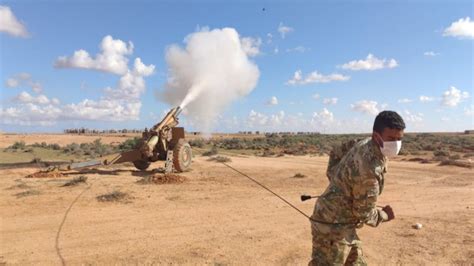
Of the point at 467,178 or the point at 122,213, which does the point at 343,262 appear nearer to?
the point at 122,213

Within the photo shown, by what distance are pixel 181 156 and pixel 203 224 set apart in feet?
27.4

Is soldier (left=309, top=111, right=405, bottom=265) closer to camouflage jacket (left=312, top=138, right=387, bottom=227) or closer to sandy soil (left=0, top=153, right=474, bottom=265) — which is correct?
camouflage jacket (left=312, top=138, right=387, bottom=227)

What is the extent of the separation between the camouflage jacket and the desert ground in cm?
310

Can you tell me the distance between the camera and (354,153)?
3.71m

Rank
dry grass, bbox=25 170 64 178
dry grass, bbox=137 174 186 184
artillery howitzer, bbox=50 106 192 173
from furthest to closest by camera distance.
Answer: artillery howitzer, bbox=50 106 192 173 < dry grass, bbox=25 170 64 178 < dry grass, bbox=137 174 186 184

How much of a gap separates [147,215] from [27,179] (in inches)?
297

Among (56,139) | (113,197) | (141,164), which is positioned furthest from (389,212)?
(56,139)

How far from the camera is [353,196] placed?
3.70 metres

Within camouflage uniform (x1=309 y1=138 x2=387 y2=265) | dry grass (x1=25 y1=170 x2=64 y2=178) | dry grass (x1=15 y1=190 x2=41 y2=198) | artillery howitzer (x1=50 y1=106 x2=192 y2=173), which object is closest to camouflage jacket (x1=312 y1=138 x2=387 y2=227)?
camouflage uniform (x1=309 y1=138 x2=387 y2=265)

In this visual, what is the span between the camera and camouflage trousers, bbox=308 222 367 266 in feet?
12.4

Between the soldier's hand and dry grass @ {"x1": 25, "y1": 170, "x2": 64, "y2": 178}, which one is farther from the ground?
the soldier's hand

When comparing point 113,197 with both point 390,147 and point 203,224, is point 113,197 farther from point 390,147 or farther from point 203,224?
point 390,147

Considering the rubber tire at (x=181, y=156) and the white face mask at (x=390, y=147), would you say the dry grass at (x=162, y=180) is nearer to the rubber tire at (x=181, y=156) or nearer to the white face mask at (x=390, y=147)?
the rubber tire at (x=181, y=156)

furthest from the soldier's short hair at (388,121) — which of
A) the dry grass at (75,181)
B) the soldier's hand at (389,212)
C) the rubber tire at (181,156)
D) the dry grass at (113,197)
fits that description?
the rubber tire at (181,156)
